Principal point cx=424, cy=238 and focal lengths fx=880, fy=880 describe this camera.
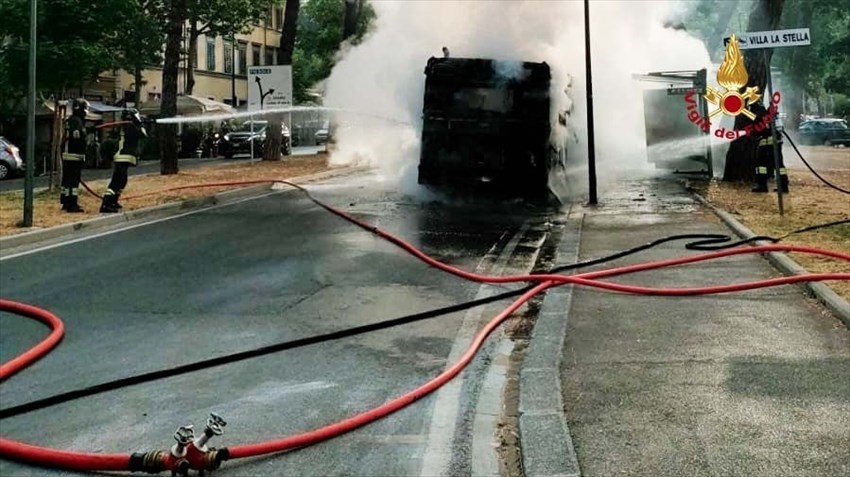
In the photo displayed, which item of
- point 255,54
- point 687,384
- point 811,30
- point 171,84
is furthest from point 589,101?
point 255,54

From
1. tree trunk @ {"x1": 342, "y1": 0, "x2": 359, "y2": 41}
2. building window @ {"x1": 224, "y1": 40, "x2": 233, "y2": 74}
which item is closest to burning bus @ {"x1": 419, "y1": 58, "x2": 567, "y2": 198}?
tree trunk @ {"x1": 342, "y1": 0, "x2": 359, "y2": 41}

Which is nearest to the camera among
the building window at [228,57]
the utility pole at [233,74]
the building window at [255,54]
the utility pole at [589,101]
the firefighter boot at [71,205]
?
the firefighter boot at [71,205]

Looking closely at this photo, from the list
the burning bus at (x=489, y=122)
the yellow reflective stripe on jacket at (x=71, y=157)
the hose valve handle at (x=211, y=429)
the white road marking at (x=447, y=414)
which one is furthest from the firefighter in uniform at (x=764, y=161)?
the hose valve handle at (x=211, y=429)

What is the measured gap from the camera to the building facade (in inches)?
1800

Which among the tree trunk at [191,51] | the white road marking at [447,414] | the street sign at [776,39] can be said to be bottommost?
the white road marking at [447,414]

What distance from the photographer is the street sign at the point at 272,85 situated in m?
24.8

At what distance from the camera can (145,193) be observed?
55.2 feet

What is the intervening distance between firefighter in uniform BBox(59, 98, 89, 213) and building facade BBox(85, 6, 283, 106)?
104 feet

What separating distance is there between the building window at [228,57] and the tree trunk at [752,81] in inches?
1790

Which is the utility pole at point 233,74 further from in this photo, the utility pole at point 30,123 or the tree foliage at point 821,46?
the utility pole at point 30,123

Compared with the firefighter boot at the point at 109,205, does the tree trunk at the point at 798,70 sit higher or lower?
higher

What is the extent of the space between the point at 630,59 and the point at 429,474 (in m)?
19.8

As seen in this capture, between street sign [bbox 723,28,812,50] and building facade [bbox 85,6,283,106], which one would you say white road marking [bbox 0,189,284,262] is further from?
building facade [bbox 85,6,283,106]

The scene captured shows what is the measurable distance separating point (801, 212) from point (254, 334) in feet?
30.9
